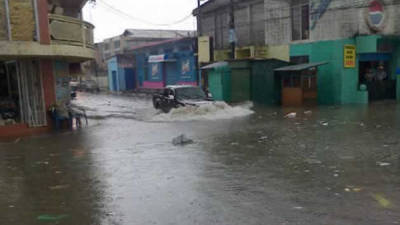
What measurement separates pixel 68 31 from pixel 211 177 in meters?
9.40

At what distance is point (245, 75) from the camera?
2223 cm

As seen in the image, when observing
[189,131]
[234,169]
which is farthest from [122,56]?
[234,169]

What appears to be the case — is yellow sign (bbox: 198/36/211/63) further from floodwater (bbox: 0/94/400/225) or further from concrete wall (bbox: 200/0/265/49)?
floodwater (bbox: 0/94/400/225)

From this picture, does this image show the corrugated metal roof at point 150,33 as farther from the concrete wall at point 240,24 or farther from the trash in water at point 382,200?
the trash in water at point 382,200

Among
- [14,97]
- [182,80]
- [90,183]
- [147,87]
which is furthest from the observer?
[147,87]

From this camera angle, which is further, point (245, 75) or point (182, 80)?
point (182, 80)

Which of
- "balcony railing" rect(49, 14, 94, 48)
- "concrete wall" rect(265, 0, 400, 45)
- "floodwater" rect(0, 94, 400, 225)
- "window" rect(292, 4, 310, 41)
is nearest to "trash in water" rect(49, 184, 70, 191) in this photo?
"floodwater" rect(0, 94, 400, 225)

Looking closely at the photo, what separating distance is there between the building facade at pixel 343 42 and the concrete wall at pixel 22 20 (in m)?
13.8

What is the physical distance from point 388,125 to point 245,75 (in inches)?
424

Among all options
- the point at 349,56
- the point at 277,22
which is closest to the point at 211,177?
the point at 349,56

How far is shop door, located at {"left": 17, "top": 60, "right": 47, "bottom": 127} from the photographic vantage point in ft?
44.4

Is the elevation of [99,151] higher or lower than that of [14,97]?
lower

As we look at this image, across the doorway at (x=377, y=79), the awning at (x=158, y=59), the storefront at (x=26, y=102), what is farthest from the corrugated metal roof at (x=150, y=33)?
the storefront at (x=26, y=102)

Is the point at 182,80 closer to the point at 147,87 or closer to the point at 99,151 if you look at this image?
the point at 147,87
